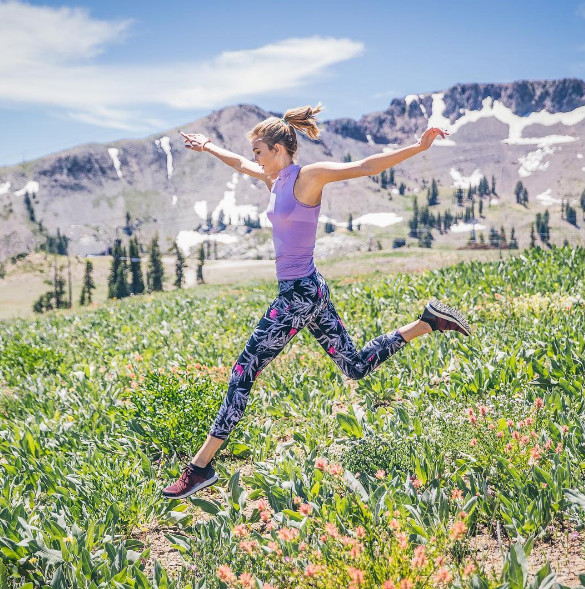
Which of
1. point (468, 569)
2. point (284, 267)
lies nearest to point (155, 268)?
point (284, 267)

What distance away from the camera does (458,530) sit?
9.62 feet

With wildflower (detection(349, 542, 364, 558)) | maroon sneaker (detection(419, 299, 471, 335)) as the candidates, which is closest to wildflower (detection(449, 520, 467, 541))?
wildflower (detection(349, 542, 364, 558))

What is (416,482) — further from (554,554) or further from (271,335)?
(271,335)

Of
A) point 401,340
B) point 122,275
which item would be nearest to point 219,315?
point 401,340

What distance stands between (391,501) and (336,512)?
39 centimetres

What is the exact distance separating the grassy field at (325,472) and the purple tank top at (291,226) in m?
1.62

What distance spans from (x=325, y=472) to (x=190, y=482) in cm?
113

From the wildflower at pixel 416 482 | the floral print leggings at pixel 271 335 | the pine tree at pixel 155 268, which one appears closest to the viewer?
the wildflower at pixel 416 482

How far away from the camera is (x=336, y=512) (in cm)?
376

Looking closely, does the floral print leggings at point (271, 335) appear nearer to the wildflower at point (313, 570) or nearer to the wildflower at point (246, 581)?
the wildflower at point (246, 581)

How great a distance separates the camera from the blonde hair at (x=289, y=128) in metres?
4.82

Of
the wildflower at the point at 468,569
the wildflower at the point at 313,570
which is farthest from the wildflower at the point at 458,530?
the wildflower at the point at 313,570

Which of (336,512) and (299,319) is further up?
(299,319)

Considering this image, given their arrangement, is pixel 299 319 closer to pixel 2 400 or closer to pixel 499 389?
pixel 499 389
